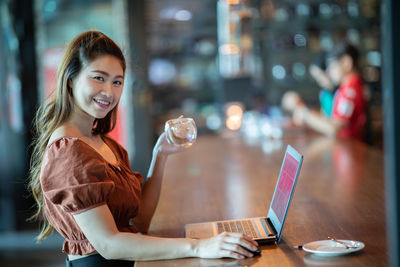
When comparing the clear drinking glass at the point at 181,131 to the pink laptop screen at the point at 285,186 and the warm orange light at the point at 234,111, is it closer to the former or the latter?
the pink laptop screen at the point at 285,186

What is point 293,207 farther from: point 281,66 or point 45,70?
point 281,66

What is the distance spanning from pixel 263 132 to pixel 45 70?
2.95 metres

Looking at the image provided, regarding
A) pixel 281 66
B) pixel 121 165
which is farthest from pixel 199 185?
pixel 281 66

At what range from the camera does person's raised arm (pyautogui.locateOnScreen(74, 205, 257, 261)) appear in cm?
123

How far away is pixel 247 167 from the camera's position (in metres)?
2.91

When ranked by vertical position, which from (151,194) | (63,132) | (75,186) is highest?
(63,132)

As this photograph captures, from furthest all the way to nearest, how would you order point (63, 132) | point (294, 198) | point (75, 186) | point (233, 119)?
point (233, 119), point (294, 198), point (63, 132), point (75, 186)

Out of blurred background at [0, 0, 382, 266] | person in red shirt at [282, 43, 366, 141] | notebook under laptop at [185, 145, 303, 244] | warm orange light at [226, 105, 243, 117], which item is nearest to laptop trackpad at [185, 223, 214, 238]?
notebook under laptop at [185, 145, 303, 244]

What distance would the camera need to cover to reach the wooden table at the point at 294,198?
4.26 feet

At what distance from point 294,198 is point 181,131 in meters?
0.70

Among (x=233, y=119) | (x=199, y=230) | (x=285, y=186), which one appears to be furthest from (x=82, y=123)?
(x=233, y=119)

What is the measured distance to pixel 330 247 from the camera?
128 centimetres

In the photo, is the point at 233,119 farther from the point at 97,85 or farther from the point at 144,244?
the point at 144,244

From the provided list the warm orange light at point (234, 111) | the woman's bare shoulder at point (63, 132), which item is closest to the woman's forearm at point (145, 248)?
the woman's bare shoulder at point (63, 132)
